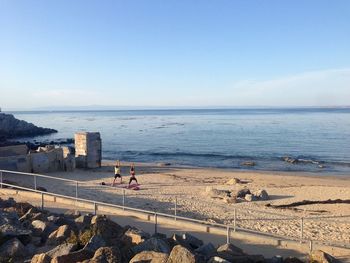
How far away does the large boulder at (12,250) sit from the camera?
6.50m

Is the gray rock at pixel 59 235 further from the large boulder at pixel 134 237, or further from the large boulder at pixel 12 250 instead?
the large boulder at pixel 134 237

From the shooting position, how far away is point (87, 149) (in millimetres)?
26578

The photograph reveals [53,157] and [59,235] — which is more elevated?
[59,235]

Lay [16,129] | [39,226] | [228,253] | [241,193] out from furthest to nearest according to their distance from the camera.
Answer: [16,129] < [241,193] < [39,226] < [228,253]

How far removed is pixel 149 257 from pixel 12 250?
2.44 metres

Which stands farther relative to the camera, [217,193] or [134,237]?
[217,193]

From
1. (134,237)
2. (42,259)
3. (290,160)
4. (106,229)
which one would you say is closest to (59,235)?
(106,229)

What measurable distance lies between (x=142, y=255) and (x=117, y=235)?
1.98 m

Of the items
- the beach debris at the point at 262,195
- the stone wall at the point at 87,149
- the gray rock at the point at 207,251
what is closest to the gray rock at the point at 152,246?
the gray rock at the point at 207,251

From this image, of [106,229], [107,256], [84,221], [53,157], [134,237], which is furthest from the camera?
[53,157]

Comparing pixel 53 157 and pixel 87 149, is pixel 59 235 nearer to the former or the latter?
pixel 53 157

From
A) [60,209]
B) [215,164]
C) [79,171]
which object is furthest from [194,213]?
[215,164]

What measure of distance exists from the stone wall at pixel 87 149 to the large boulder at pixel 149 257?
21114 mm

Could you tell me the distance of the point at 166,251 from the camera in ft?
21.2
